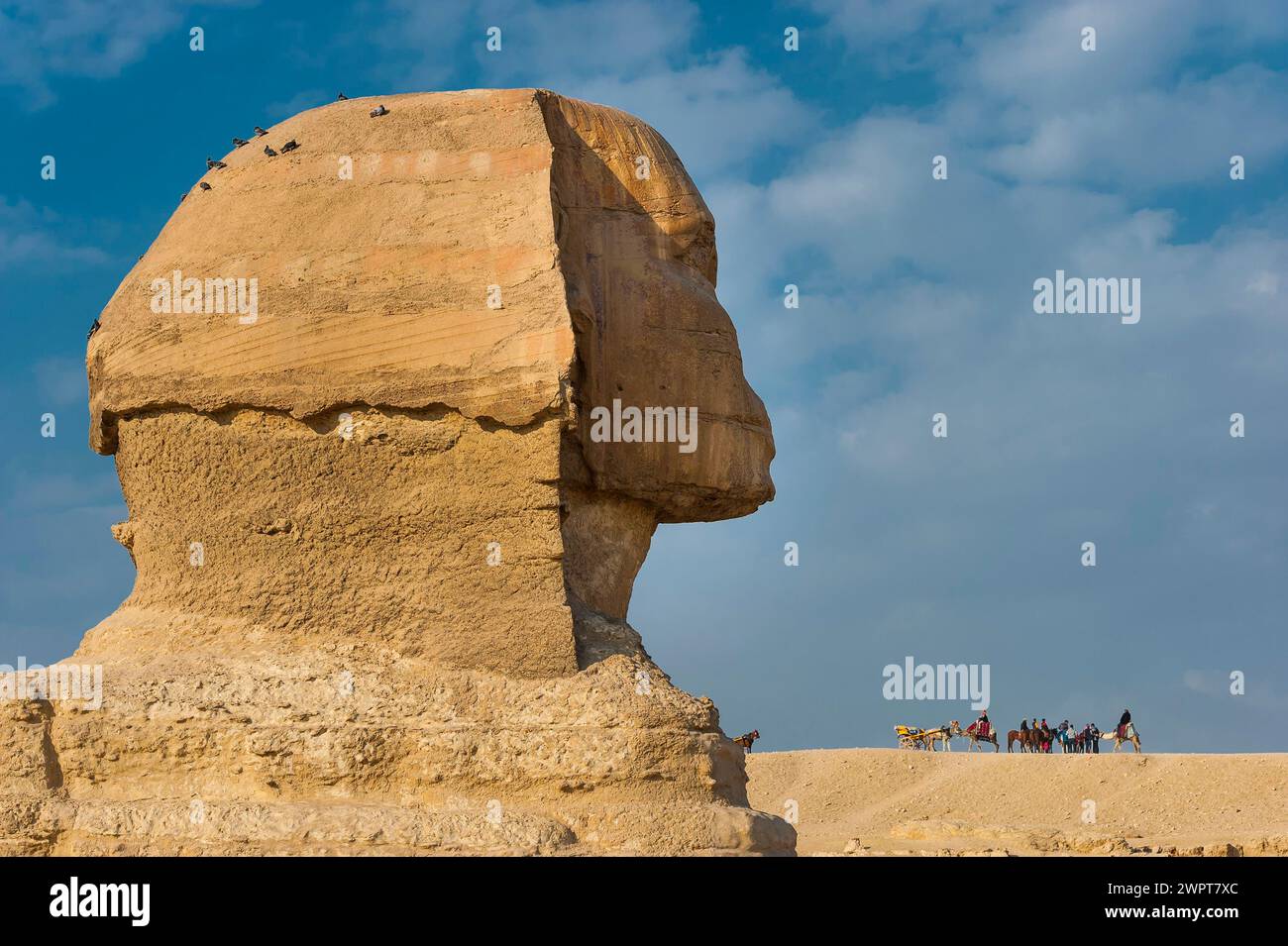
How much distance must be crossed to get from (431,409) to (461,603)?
1.05 meters

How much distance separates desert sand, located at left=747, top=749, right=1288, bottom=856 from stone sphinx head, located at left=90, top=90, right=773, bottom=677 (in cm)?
1435

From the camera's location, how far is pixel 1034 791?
2786cm

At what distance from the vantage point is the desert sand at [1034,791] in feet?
84.2

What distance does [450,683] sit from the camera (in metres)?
7.94

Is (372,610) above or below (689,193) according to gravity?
below

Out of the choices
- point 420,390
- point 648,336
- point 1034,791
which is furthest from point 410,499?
point 1034,791

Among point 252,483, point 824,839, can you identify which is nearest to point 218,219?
point 252,483

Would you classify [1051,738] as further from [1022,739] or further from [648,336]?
[648,336]

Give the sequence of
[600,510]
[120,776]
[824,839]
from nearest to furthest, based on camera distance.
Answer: [120,776] → [600,510] → [824,839]

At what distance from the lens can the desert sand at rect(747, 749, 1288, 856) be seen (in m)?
25.7

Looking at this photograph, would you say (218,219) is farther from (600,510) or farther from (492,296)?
(600,510)

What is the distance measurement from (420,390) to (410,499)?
58 cm

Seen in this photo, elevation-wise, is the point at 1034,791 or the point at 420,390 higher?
the point at 420,390

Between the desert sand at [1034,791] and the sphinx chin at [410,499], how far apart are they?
14559 mm
